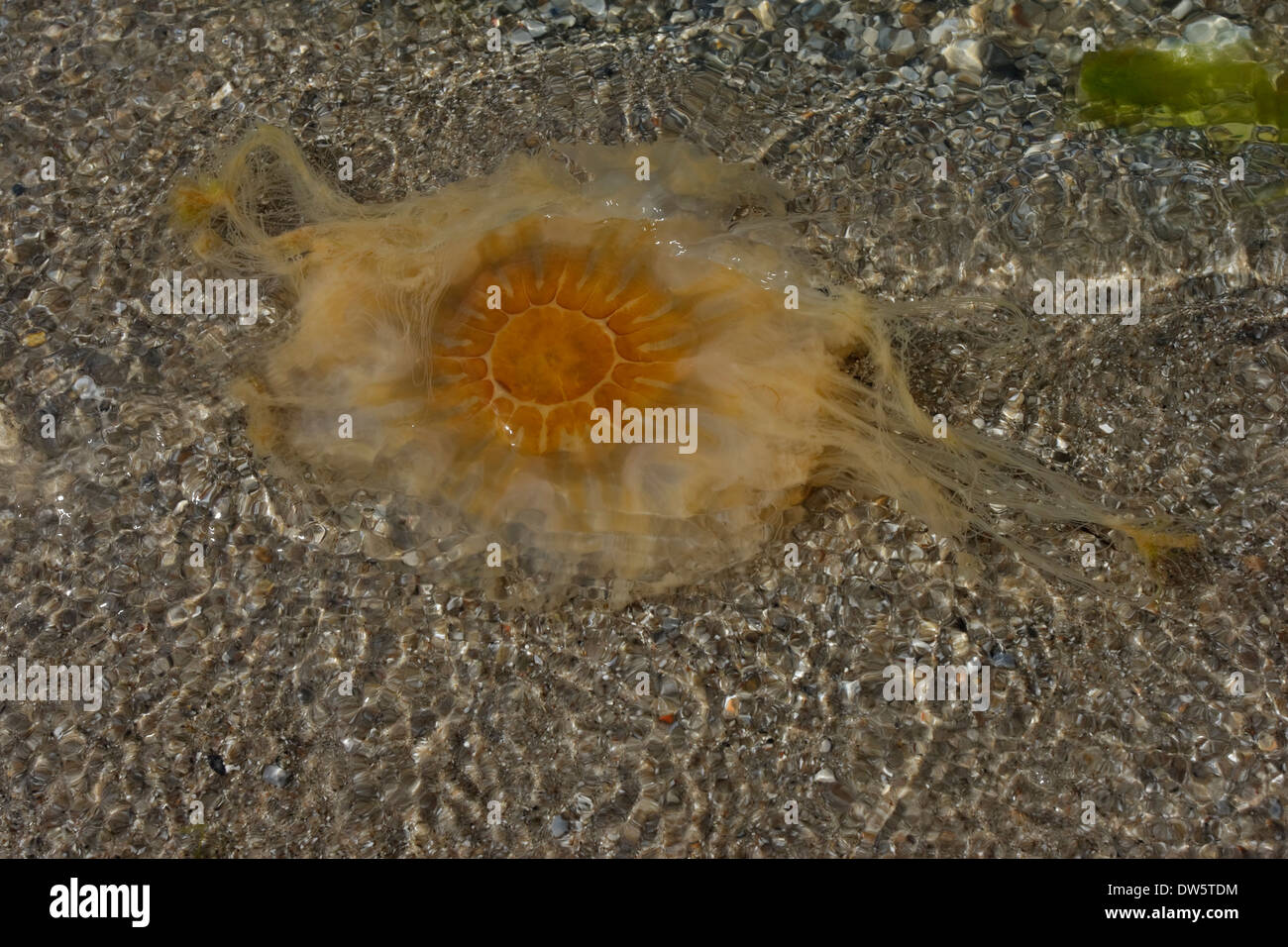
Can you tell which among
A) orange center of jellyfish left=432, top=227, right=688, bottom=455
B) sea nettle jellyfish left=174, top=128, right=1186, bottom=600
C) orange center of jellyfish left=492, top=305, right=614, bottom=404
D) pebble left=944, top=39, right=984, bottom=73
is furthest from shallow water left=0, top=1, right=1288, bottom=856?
orange center of jellyfish left=492, top=305, right=614, bottom=404

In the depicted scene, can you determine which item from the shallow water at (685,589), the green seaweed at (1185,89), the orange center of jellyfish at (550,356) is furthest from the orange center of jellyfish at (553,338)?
the green seaweed at (1185,89)

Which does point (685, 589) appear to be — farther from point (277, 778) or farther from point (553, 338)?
Answer: point (277, 778)

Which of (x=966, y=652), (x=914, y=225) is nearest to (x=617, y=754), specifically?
(x=966, y=652)

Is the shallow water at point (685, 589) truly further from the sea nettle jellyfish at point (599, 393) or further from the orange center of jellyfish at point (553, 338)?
the orange center of jellyfish at point (553, 338)

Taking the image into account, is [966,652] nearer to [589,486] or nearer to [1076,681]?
[1076,681]

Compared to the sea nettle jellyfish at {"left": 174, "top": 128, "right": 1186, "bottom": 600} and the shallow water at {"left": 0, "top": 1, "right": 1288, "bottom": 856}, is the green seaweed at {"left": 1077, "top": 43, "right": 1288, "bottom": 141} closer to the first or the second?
the shallow water at {"left": 0, "top": 1, "right": 1288, "bottom": 856}

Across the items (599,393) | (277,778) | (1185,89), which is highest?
(1185,89)

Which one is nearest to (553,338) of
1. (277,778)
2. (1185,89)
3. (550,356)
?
(550,356)
